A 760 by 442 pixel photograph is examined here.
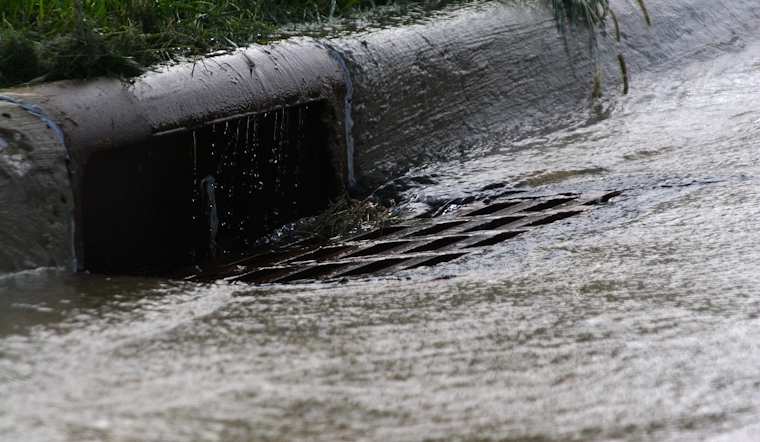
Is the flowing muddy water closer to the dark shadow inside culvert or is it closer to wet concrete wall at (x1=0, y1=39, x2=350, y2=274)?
wet concrete wall at (x1=0, y1=39, x2=350, y2=274)

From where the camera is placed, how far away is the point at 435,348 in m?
1.63

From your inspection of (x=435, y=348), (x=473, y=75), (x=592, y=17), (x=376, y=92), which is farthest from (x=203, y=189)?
(x=592, y=17)

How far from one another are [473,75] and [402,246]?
1.52m

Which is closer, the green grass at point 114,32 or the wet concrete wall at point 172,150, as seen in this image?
the wet concrete wall at point 172,150

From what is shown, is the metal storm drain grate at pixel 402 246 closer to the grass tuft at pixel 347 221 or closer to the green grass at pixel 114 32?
the grass tuft at pixel 347 221

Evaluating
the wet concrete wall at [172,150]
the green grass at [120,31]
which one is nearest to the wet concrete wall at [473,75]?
the wet concrete wall at [172,150]

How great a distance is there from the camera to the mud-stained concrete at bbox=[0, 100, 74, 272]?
2133 millimetres

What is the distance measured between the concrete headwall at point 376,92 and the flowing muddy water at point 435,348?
0.84 feet

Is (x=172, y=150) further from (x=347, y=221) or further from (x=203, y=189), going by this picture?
(x=347, y=221)

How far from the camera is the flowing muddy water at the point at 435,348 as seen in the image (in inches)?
51.7

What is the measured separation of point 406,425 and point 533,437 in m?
0.21

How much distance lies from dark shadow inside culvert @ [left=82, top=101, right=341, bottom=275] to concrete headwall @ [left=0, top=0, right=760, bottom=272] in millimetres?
95

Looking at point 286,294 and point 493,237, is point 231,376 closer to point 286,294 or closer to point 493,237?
point 286,294

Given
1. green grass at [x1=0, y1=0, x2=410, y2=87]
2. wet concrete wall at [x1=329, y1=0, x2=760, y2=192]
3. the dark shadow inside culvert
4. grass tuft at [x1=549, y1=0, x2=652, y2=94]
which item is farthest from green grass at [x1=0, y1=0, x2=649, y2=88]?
grass tuft at [x1=549, y1=0, x2=652, y2=94]
